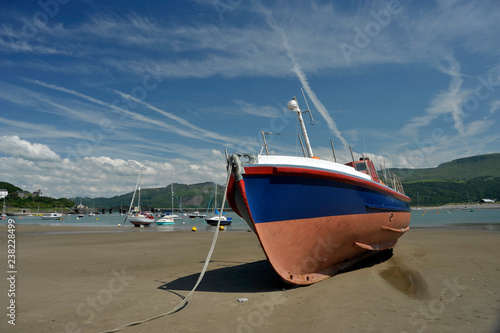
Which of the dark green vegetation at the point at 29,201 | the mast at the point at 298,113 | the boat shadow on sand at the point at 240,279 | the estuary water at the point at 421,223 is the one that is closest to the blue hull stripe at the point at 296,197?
the boat shadow on sand at the point at 240,279

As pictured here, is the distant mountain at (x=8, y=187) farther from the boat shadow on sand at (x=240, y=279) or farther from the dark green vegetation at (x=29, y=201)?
the boat shadow on sand at (x=240, y=279)

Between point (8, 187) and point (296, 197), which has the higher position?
point (8, 187)

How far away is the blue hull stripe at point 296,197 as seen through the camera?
668 cm

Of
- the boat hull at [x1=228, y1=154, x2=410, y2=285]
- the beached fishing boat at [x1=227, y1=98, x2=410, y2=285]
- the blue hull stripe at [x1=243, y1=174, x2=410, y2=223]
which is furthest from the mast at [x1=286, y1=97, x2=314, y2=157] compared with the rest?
the blue hull stripe at [x1=243, y1=174, x2=410, y2=223]

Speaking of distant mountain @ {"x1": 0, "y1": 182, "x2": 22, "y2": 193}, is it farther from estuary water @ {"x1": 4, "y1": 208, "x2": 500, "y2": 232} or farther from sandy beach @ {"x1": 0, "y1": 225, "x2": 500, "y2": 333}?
sandy beach @ {"x1": 0, "y1": 225, "x2": 500, "y2": 333}

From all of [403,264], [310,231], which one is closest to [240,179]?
[310,231]

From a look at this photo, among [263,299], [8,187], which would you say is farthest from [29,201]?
[263,299]

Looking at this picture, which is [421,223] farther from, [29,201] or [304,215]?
[29,201]

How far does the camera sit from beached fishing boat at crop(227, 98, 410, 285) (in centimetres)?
666

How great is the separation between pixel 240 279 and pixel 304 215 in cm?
337

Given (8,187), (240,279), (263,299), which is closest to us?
(263,299)

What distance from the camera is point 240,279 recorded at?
8.91m

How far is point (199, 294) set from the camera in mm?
7285

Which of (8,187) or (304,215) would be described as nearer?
(304,215)
